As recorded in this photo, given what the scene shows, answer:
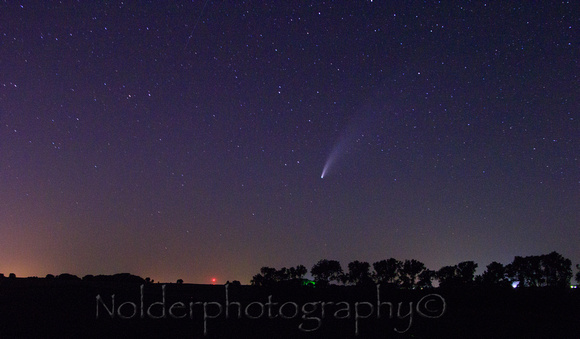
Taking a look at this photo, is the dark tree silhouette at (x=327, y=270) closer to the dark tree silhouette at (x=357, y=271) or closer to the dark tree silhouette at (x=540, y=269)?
the dark tree silhouette at (x=357, y=271)

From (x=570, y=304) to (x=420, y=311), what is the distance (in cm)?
968

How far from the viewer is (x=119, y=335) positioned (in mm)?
16281

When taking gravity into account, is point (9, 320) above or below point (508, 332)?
above

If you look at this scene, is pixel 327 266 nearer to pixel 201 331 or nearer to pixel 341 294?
pixel 341 294

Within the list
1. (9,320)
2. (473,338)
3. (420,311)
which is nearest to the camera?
(473,338)

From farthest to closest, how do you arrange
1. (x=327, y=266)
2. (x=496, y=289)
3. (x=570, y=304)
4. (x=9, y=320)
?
(x=327, y=266) < (x=496, y=289) < (x=570, y=304) < (x=9, y=320)

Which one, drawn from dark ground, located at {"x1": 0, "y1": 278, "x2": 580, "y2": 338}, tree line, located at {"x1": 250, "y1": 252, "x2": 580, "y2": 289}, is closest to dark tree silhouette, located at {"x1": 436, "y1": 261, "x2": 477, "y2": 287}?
tree line, located at {"x1": 250, "y1": 252, "x2": 580, "y2": 289}

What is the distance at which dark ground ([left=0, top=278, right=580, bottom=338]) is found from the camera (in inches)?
662

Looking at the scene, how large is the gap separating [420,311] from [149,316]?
43.8 ft

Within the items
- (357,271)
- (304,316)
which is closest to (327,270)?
(357,271)

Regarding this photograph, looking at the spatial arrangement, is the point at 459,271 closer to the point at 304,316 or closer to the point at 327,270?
the point at 327,270

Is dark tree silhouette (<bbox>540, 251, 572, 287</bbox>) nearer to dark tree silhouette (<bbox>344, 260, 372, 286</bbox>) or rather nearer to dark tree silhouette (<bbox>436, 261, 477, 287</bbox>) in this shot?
dark tree silhouette (<bbox>436, 261, 477, 287</bbox>)

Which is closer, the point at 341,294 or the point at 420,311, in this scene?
the point at 420,311

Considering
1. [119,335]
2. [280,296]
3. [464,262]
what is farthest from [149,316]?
[464,262]
